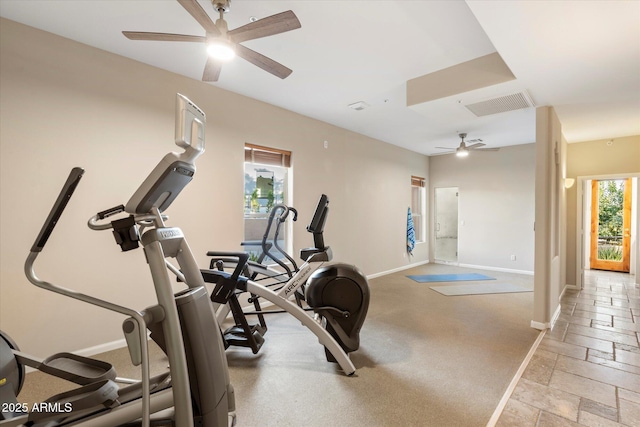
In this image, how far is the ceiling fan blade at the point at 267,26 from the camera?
1785 mm

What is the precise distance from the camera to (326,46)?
2.69m

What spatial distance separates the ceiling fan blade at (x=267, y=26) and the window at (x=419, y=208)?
6375mm

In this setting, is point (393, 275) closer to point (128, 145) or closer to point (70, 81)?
point (128, 145)

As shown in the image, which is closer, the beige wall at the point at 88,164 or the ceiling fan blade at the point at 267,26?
the ceiling fan blade at the point at 267,26

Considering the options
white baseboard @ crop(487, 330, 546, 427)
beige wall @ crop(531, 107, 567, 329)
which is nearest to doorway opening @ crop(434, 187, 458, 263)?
beige wall @ crop(531, 107, 567, 329)

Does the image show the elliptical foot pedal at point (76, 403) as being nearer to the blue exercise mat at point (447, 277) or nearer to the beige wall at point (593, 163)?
the blue exercise mat at point (447, 277)

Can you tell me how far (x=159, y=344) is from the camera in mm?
1511

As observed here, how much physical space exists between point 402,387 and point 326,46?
9.68ft

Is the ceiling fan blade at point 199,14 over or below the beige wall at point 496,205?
over

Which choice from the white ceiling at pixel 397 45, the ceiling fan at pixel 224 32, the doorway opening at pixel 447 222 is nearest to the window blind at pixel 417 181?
the doorway opening at pixel 447 222

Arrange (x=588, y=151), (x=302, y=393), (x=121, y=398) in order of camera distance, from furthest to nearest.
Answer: (x=588, y=151) < (x=302, y=393) < (x=121, y=398)

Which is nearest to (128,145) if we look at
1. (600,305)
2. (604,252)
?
(600,305)

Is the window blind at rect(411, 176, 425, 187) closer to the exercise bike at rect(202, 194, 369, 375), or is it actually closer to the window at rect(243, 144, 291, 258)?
the window at rect(243, 144, 291, 258)

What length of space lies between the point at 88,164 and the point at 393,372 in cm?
328
